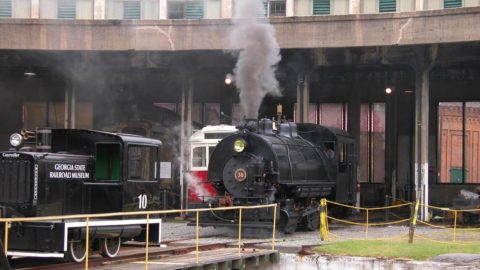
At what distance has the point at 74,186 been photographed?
11.6m

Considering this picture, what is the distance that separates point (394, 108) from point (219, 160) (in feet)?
50.1

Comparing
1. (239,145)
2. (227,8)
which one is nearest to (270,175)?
(239,145)

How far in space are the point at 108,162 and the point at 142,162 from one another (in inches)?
Result: 26.3

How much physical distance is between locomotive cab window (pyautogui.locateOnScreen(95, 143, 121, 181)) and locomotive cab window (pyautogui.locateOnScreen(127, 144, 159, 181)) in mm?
202

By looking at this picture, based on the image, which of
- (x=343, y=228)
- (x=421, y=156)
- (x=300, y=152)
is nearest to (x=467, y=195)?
(x=421, y=156)

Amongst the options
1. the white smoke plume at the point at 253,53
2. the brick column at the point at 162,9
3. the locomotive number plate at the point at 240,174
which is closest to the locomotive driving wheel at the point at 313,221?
the locomotive number plate at the point at 240,174

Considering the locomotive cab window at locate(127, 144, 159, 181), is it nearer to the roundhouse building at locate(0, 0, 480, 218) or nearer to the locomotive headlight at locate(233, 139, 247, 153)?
the locomotive headlight at locate(233, 139, 247, 153)

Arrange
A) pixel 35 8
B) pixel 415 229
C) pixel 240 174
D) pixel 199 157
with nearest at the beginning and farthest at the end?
pixel 240 174, pixel 415 229, pixel 199 157, pixel 35 8

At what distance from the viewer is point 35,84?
98.6ft

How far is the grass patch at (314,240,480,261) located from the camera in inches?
526

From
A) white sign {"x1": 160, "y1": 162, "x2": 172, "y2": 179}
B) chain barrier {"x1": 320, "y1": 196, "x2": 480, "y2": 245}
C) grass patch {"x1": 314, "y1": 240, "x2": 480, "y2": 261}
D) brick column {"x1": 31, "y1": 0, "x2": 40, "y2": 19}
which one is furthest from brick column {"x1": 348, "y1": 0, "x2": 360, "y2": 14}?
grass patch {"x1": 314, "y1": 240, "x2": 480, "y2": 261}

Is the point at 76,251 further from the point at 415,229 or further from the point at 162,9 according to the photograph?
the point at 162,9

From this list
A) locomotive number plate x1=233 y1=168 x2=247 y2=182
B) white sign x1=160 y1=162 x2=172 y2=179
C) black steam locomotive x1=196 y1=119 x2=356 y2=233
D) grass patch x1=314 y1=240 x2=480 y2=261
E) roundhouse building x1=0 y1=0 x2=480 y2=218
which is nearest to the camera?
grass patch x1=314 y1=240 x2=480 y2=261

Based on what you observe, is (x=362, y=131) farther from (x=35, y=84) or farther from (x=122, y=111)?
(x=35, y=84)
